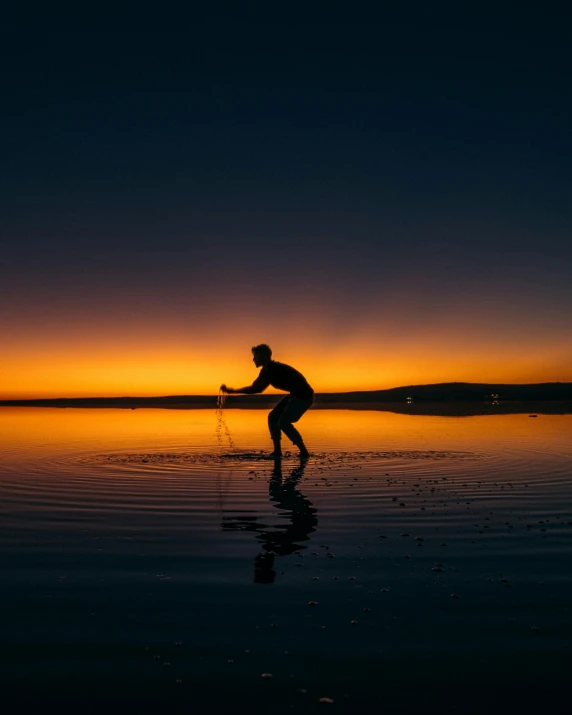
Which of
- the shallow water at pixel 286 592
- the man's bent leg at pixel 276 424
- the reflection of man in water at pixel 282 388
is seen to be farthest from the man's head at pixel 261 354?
the shallow water at pixel 286 592

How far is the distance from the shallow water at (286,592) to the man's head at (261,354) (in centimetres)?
558

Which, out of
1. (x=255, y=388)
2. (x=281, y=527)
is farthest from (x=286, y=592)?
(x=255, y=388)

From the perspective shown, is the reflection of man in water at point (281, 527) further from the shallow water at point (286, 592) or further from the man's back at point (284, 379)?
the man's back at point (284, 379)

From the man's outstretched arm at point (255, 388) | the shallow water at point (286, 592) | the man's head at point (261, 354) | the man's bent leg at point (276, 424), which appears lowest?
the shallow water at point (286, 592)

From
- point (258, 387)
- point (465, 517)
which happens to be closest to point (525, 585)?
point (465, 517)

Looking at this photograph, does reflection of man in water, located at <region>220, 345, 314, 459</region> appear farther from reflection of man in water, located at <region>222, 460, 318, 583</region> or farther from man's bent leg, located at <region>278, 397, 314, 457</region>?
reflection of man in water, located at <region>222, 460, 318, 583</region>

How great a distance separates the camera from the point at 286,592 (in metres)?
6.00

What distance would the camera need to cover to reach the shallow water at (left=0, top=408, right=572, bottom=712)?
4152mm

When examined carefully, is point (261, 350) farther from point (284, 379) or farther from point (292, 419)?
point (292, 419)

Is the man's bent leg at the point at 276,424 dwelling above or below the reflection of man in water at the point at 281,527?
above

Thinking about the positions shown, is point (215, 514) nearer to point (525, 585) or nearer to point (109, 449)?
point (525, 585)

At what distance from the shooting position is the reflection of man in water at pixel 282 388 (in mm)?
18297

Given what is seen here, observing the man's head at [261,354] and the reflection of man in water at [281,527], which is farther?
the man's head at [261,354]

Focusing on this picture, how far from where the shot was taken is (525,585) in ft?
20.3
